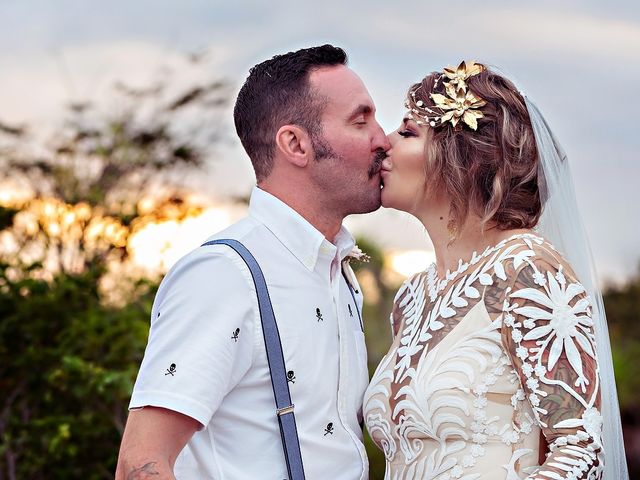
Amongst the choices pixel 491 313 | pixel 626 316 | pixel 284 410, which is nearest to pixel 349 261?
pixel 491 313

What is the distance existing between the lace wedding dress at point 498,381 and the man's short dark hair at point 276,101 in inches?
28.1

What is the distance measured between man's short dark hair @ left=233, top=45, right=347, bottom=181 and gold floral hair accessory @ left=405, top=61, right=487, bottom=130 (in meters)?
0.33

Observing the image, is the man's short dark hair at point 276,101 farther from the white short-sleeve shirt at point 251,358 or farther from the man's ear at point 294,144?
the white short-sleeve shirt at point 251,358

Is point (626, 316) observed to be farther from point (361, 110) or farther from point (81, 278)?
point (361, 110)

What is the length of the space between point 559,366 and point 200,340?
0.99 metres

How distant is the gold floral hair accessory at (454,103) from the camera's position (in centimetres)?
334

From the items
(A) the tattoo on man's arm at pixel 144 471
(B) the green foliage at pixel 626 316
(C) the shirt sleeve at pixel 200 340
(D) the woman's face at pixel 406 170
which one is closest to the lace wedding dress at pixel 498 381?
(D) the woman's face at pixel 406 170

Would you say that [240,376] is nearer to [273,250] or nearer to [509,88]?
[273,250]

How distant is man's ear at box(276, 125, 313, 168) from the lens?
3426mm

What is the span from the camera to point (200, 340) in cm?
290

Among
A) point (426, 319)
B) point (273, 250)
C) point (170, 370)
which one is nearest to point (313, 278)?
point (273, 250)

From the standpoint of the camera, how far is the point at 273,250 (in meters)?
3.23

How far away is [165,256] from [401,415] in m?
2.79

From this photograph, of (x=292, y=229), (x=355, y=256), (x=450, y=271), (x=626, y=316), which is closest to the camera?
(x=292, y=229)
